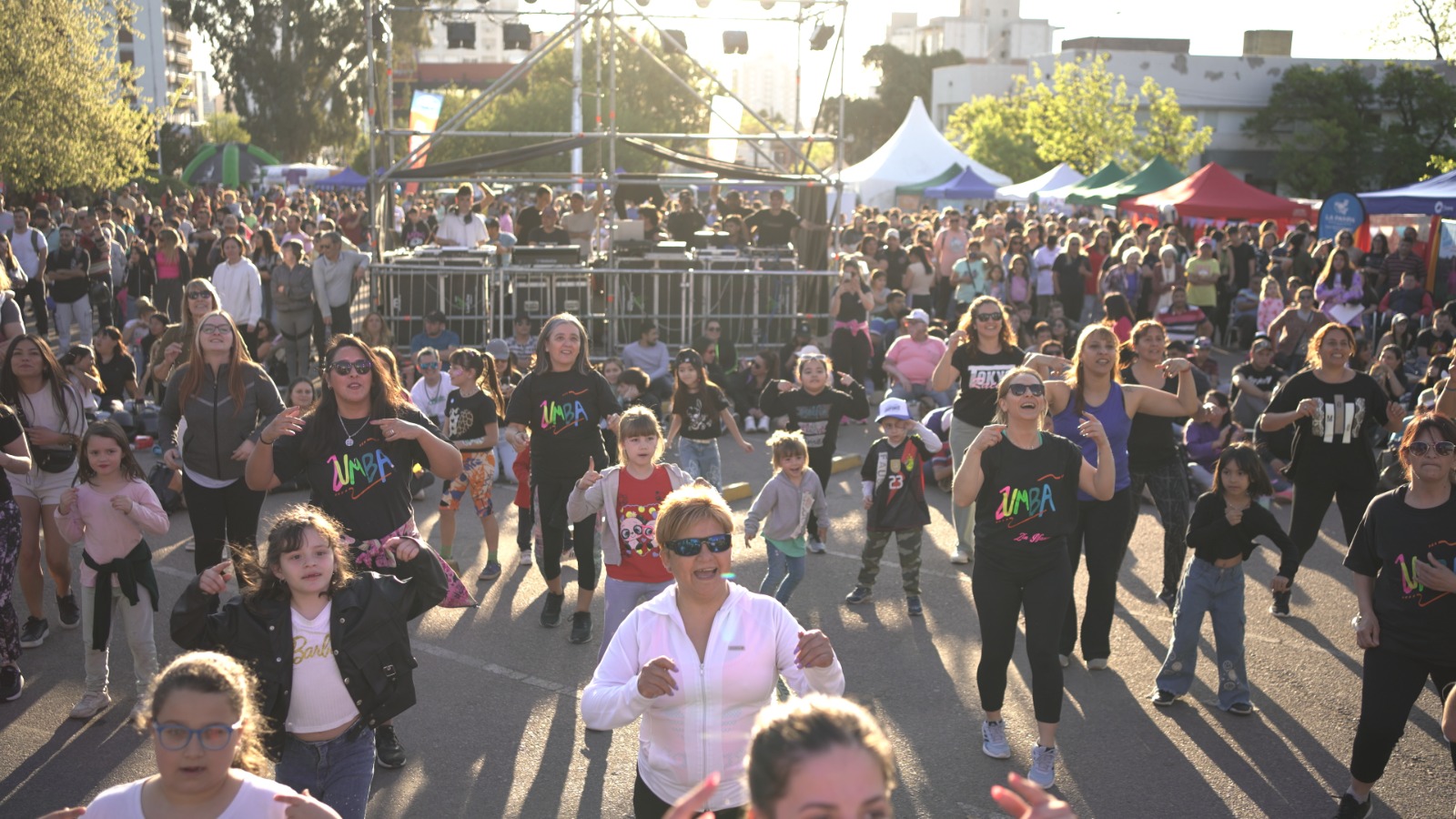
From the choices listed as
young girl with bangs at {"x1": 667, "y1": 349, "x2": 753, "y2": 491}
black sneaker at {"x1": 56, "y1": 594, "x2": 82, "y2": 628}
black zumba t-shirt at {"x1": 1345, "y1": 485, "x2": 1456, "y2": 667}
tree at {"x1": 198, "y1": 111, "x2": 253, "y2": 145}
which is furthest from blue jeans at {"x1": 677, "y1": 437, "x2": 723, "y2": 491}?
tree at {"x1": 198, "y1": 111, "x2": 253, "y2": 145}

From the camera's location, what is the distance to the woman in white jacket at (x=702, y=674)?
332 cm

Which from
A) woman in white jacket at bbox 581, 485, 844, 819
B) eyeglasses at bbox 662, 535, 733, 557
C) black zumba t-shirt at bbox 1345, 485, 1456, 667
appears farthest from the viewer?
black zumba t-shirt at bbox 1345, 485, 1456, 667

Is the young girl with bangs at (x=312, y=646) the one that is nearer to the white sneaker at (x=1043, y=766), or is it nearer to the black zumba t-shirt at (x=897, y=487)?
the white sneaker at (x=1043, y=766)

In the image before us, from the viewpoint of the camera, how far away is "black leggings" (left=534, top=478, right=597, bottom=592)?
277 inches

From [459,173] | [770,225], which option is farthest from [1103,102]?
[459,173]

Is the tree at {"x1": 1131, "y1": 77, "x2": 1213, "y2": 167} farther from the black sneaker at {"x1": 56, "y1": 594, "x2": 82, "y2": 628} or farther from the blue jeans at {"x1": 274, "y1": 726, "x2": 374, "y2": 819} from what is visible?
the blue jeans at {"x1": 274, "y1": 726, "x2": 374, "y2": 819}

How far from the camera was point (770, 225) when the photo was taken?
18.0 meters

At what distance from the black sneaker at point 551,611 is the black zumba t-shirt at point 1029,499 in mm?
2923

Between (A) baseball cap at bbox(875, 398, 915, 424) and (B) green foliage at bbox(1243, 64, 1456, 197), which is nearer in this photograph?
(A) baseball cap at bbox(875, 398, 915, 424)

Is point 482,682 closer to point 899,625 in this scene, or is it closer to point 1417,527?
point 899,625

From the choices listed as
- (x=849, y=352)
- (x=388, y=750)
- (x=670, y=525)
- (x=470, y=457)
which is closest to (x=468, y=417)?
(x=470, y=457)

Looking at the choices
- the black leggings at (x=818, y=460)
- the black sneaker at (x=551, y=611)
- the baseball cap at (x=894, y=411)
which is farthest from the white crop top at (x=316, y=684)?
the black leggings at (x=818, y=460)

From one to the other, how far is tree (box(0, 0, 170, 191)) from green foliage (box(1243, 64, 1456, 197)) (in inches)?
1877

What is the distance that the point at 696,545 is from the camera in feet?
11.6
